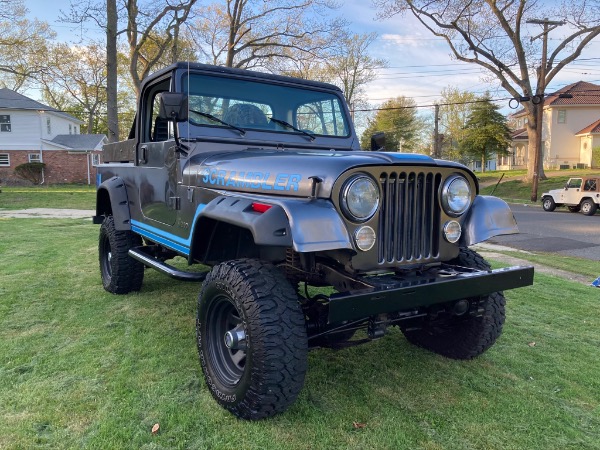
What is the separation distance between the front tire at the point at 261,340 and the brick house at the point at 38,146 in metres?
32.6

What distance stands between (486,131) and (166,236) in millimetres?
38911

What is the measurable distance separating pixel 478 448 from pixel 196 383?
166cm

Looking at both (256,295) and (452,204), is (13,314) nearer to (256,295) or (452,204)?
(256,295)

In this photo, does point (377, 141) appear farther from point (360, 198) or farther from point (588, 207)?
point (588, 207)

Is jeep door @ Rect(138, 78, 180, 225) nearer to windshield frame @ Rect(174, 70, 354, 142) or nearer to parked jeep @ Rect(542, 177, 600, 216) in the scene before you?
windshield frame @ Rect(174, 70, 354, 142)

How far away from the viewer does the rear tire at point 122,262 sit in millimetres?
4805

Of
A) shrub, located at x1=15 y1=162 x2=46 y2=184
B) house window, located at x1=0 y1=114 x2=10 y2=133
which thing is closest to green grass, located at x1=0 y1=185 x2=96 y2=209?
shrub, located at x1=15 y1=162 x2=46 y2=184

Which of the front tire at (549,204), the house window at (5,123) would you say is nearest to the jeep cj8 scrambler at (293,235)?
the front tire at (549,204)

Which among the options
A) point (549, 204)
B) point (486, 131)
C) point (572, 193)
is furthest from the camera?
point (486, 131)

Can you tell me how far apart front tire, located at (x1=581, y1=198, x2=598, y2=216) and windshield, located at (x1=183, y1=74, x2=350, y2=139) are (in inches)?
626

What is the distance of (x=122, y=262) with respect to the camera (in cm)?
481

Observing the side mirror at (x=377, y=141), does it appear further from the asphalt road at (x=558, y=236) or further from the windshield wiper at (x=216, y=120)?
the asphalt road at (x=558, y=236)

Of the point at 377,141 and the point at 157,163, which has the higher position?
the point at 377,141

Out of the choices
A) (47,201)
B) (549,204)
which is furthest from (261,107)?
(549,204)
